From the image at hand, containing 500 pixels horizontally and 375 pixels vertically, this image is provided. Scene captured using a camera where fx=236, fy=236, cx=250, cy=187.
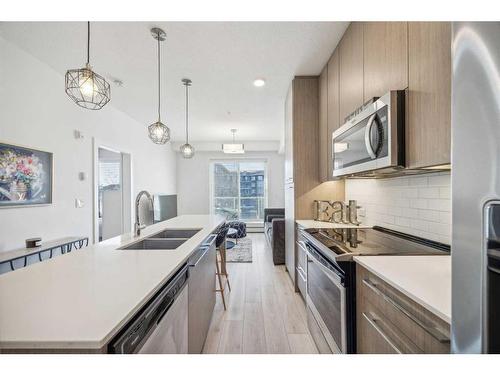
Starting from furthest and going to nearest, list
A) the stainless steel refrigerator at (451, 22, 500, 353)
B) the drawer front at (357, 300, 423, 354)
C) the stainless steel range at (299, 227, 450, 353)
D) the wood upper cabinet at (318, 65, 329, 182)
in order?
1. the wood upper cabinet at (318, 65, 329, 182)
2. the stainless steel range at (299, 227, 450, 353)
3. the drawer front at (357, 300, 423, 354)
4. the stainless steel refrigerator at (451, 22, 500, 353)

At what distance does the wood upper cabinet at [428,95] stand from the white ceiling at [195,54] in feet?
3.92

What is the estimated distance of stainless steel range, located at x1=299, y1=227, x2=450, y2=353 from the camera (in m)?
1.29

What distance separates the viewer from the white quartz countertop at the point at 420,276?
736 mm

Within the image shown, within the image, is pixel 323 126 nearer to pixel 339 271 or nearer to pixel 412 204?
pixel 412 204

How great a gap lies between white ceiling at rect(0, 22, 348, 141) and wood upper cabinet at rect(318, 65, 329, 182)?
190mm

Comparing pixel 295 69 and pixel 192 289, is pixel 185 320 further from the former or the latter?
pixel 295 69

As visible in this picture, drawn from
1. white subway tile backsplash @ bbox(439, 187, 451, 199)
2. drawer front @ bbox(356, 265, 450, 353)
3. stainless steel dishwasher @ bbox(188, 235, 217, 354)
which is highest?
white subway tile backsplash @ bbox(439, 187, 451, 199)

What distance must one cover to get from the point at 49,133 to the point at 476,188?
3716 mm

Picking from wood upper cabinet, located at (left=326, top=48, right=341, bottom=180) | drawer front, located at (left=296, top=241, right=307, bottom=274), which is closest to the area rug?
drawer front, located at (left=296, top=241, right=307, bottom=274)

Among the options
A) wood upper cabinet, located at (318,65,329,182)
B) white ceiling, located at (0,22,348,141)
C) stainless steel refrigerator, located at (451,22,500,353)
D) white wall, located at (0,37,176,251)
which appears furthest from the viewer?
wood upper cabinet, located at (318,65,329,182)

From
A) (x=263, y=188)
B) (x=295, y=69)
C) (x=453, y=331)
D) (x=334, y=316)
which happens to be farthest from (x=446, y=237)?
(x=263, y=188)

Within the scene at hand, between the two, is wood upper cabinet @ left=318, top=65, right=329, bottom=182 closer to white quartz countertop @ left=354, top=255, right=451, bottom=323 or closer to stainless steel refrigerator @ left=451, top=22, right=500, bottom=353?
white quartz countertop @ left=354, top=255, right=451, bottom=323

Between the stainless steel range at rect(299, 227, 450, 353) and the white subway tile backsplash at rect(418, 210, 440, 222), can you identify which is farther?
the white subway tile backsplash at rect(418, 210, 440, 222)

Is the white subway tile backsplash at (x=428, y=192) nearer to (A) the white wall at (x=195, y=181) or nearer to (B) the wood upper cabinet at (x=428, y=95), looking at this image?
(B) the wood upper cabinet at (x=428, y=95)
